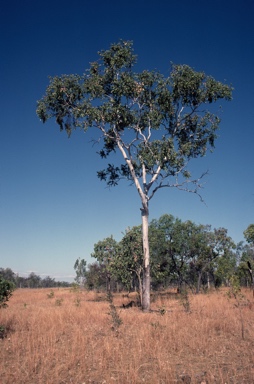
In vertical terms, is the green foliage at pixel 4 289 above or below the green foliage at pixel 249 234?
below

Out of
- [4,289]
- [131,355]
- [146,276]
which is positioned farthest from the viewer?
[146,276]

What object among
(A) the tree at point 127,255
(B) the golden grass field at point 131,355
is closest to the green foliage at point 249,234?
(A) the tree at point 127,255

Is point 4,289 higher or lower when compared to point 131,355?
higher

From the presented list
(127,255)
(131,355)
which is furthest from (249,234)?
(131,355)

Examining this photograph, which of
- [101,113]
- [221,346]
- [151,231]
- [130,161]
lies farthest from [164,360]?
[151,231]

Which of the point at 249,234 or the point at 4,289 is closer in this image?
the point at 4,289

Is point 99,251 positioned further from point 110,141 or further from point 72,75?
point 72,75

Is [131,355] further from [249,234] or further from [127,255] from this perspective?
[249,234]

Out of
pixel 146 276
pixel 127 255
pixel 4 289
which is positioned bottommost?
pixel 146 276

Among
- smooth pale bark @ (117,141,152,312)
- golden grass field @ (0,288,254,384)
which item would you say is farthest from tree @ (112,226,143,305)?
golden grass field @ (0,288,254,384)

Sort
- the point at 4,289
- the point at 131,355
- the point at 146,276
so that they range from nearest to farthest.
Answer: the point at 131,355, the point at 4,289, the point at 146,276

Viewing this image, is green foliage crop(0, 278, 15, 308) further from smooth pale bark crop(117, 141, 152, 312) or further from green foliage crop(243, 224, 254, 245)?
green foliage crop(243, 224, 254, 245)

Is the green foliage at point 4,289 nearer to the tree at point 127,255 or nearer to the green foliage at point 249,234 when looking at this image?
the tree at point 127,255

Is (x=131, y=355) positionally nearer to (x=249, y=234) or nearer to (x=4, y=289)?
(x=4, y=289)
